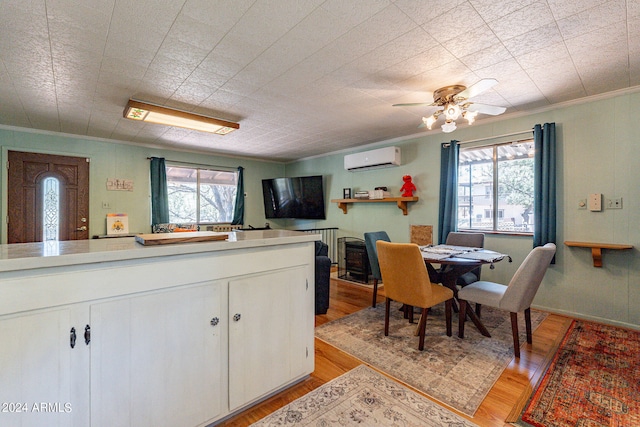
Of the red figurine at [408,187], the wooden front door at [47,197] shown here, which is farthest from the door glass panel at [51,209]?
the red figurine at [408,187]

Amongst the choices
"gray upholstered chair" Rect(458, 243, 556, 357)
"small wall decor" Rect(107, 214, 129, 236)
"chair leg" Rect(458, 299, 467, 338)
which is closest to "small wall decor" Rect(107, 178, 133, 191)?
"small wall decor" Rect(107, 214, 129, 236)

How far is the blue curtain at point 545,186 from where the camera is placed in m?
3.25

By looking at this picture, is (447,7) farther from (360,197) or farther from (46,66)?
(360,197)

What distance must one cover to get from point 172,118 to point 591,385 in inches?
178

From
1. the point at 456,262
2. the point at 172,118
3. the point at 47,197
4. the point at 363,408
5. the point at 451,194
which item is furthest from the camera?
the point at 47,197

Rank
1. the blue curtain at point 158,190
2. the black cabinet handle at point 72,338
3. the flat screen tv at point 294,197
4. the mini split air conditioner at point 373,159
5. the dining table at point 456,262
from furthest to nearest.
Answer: the flat screen tv at point 294,197
the blue curtain at point 158,190
the mini split air conditioner at point 373,159
the dining table at point 456,262
the black cabinet handle at point 72,338

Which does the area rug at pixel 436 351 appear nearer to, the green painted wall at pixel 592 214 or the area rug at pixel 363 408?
the area rug at pixel 363 408

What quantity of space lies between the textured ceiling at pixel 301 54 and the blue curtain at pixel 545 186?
1.25 feet

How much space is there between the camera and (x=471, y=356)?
2348mm

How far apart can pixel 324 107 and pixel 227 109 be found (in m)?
1.16

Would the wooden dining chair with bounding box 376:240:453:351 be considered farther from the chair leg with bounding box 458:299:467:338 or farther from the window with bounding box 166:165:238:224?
the window with bounding box 166:165:238:224

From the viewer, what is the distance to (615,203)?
2.96 meters

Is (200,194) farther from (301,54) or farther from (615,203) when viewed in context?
(615,203)

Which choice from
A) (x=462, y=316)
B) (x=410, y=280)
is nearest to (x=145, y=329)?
(x=410, y=280)
